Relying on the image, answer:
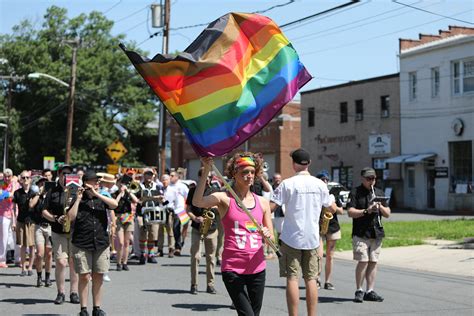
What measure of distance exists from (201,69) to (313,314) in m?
3.09

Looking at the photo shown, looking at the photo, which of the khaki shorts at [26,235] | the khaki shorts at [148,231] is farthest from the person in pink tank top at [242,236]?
the khaki shorts at [148,231]

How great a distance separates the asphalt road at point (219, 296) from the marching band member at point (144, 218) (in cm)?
160

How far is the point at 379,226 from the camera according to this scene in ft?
36.4

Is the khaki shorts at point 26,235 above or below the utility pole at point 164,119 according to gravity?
below

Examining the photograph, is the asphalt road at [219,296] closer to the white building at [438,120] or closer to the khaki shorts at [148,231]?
the khaki shorts at [148,231]

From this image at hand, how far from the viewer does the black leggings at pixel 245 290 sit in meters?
6.93

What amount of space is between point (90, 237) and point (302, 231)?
9.34 feet

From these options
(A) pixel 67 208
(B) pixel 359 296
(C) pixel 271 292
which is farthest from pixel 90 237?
(B) pixel 359 296

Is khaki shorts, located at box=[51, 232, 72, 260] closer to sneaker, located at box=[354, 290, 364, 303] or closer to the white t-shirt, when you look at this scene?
the white t-shirt

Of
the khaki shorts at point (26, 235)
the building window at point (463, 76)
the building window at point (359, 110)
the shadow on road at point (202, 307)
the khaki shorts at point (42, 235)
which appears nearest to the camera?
the shadow on road at point (202, 307)

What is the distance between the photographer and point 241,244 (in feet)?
23.5

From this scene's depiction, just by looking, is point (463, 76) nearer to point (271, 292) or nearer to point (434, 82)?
point (434, 82)

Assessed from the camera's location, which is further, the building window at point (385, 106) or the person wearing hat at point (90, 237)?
the building window at point (385, 106)

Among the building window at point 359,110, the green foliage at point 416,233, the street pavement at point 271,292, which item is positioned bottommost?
the street pavement at point 271,292
